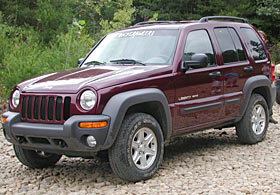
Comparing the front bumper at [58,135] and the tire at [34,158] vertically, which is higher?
the front bumper at [58,135]

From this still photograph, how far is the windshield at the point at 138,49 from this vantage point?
19.2 ft

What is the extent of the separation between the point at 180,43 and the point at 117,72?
1.05 meters

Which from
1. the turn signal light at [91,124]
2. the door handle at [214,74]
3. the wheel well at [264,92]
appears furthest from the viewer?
the wheel well at [264,92]

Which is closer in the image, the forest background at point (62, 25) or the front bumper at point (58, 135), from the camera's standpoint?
the front bumper at point (58, 135)

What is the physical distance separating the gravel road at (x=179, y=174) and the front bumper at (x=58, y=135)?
1.56 feet

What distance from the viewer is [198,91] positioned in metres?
5.97

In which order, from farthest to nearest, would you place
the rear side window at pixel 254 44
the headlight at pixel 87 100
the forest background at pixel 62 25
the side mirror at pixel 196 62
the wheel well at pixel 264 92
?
the forest background at pixel 62 25, the wheel well at pixel 264 92, the rear side window at pixel 254 44, the side mirror at pixel 196 62, the headlight at pixel 87 100

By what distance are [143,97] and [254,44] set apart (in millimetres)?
2948

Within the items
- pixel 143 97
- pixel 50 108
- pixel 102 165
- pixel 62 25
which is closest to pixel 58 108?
pixel 50 108

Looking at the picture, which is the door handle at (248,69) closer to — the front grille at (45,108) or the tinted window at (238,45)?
the tinted window at (238,45)

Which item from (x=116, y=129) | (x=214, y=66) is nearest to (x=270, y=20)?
(x=214, y=66)

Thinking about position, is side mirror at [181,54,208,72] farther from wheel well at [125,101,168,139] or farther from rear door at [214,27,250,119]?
rear door at [214,27,250,119]

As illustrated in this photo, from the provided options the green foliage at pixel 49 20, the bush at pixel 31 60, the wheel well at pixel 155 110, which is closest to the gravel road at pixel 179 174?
the wheel well at pixel 155 110

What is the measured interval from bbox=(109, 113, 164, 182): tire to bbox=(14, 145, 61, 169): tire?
51.8 inches
